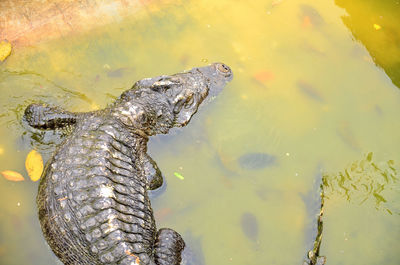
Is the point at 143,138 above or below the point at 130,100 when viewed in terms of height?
below

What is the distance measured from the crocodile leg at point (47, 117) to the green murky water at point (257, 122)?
0.15 m

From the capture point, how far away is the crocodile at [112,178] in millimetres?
3240

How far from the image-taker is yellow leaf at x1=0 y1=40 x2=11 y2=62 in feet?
15.6

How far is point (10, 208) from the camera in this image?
4.02 metres

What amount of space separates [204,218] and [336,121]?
2121 mm

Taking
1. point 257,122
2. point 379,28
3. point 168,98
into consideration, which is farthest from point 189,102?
point 379,28

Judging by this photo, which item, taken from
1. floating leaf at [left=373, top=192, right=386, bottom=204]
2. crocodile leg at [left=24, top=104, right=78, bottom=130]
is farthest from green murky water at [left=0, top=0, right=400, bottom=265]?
crocodile leg at [left=24, top=104, right=78, bottom=130]

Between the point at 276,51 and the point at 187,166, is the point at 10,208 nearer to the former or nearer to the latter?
the point at 187,166

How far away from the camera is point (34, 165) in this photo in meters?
4.17

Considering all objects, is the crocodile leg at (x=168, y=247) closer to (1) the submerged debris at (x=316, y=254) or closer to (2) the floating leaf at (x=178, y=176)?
(2) the floating leaf at (x=178, y=176)

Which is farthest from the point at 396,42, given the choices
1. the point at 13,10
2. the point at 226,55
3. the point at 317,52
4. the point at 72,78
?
the point at 13,10

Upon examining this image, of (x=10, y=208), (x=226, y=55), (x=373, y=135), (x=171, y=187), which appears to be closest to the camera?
(x=10, y=208)

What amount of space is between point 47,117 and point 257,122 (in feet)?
8.17

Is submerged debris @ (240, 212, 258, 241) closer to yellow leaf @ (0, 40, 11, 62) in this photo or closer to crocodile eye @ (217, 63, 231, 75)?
crocodile eye @ (217, 63, 231, 75)
